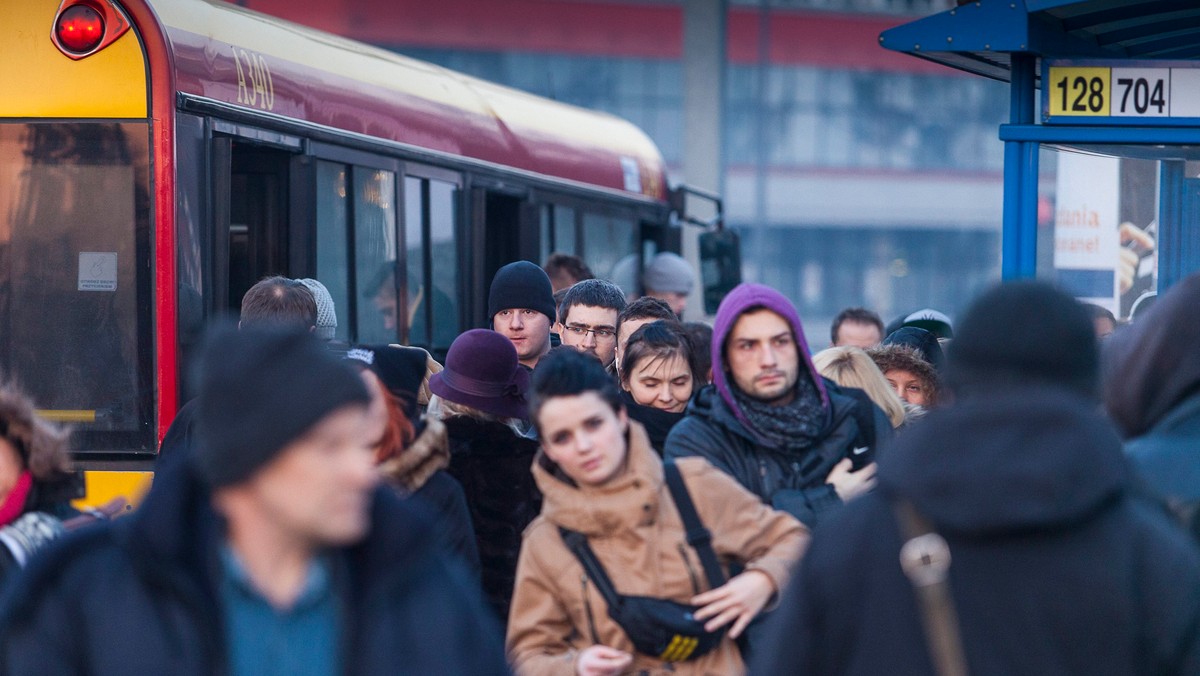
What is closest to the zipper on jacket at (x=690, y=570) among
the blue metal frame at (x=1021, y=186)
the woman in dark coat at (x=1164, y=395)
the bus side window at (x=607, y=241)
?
the woman in dark coat at (x=1164, y=395)

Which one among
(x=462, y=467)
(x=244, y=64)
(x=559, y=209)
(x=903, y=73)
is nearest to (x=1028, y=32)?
(x=462, y=467)

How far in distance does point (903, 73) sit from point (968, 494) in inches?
1672

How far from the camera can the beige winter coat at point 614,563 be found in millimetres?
3418

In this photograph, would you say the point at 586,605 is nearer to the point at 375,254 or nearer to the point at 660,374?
the point at 660,374

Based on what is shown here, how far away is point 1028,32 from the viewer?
5.72 metres

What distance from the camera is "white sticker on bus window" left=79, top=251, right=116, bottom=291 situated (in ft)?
19.6

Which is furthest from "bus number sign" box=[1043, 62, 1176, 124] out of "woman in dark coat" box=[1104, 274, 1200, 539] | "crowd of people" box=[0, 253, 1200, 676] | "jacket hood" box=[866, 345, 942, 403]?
"crowd of people" box=[0, 253, 1200, 676]

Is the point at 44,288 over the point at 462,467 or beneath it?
over

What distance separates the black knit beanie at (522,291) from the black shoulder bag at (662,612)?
10.2ft

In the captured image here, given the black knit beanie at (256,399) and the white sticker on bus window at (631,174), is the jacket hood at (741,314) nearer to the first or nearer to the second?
the black knit beanie at (256,399)

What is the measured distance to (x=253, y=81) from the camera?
21.8 ft

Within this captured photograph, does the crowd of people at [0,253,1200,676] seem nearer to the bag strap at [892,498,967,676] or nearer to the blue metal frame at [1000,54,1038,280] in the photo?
the bag strap at [892,498,967,676]

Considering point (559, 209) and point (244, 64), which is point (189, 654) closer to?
point (244, 64)

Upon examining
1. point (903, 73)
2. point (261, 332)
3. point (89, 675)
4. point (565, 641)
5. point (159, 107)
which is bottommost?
point (565, 641)
